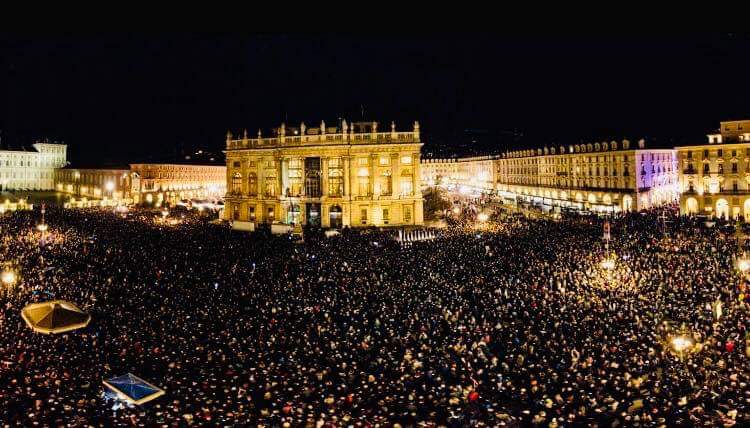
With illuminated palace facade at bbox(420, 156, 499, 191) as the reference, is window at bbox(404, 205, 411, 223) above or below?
below

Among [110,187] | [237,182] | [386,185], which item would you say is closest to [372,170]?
[386,185]

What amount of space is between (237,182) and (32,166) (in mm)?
62156

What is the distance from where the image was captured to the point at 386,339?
1839 cm

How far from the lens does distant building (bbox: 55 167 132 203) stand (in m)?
97.4

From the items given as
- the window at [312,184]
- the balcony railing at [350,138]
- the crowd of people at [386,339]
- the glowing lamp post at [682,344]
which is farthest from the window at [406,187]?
the glowing lamp post at [682,344]

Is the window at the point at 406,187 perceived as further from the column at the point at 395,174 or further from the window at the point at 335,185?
the window at the point at 335,185

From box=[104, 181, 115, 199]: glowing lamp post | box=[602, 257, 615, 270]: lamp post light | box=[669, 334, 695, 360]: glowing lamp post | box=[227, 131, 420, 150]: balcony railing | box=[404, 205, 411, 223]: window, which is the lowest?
box=[669, 334, 695, 360]: glowing lamp post

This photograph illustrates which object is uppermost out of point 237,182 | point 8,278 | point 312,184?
point 237,182

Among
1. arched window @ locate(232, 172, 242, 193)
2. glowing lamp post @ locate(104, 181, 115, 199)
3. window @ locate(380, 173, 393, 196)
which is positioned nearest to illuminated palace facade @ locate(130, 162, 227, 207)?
glowing lamp post @ locate(104, 181, 115, 199)

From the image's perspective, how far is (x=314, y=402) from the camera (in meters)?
13.8

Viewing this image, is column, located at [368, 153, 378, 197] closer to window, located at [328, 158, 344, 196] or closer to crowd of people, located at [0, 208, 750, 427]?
window, located at [328, 158, 344, 196]

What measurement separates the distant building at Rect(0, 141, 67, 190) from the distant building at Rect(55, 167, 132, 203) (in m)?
4.55

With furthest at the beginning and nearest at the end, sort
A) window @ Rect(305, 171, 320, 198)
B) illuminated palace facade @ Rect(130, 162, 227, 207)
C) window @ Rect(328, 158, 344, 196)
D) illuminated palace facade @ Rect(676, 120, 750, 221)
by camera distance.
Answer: illuminated palace facade @ Rect(130, 162, 227, 207) → window @ Rect(305, 171, 320, 198) → window @ Rect(328, 158, 344, 196) → illuminated palace facade @ Rect(676, 120, 750, 221)

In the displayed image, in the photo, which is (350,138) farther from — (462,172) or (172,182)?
(462,172)
